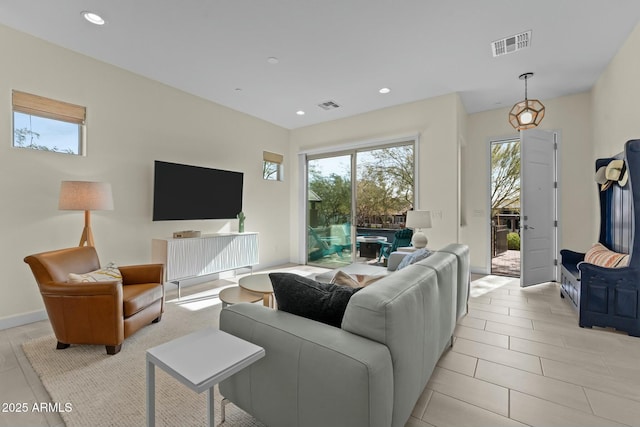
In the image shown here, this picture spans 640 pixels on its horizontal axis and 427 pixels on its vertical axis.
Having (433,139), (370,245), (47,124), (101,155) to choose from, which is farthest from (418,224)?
(47,124)

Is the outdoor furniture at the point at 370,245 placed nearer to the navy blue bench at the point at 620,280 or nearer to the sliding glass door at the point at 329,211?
the sliding glass door at the point at 329,211

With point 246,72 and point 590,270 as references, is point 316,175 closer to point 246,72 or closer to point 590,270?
point 246,72

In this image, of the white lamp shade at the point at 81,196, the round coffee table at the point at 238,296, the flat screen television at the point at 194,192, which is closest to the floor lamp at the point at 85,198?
the white lamp shade at the point at 81,196

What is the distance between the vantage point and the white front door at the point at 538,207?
4.21 meters

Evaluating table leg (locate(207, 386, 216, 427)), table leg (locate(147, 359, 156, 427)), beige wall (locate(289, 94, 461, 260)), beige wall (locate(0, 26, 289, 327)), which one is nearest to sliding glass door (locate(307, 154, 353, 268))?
beige wall (locate(289, 94, 461, 260))

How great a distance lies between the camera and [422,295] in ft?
4.94

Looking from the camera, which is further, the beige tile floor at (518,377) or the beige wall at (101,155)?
the beige wall at (101,155)

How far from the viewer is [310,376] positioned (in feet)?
3.71

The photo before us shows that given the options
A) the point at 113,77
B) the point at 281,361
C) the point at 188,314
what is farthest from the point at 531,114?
the point at 113,77

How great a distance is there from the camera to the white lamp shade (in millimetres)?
2809

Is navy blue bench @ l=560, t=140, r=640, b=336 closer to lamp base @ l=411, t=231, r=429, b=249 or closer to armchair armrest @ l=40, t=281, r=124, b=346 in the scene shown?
lamp base @ l=411, t=231, r=429, b=249

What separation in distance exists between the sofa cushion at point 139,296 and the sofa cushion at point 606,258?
Answer: 4477 millimetres

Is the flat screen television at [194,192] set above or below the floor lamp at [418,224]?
above

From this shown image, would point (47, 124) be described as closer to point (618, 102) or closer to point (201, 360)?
point (201, 360)
